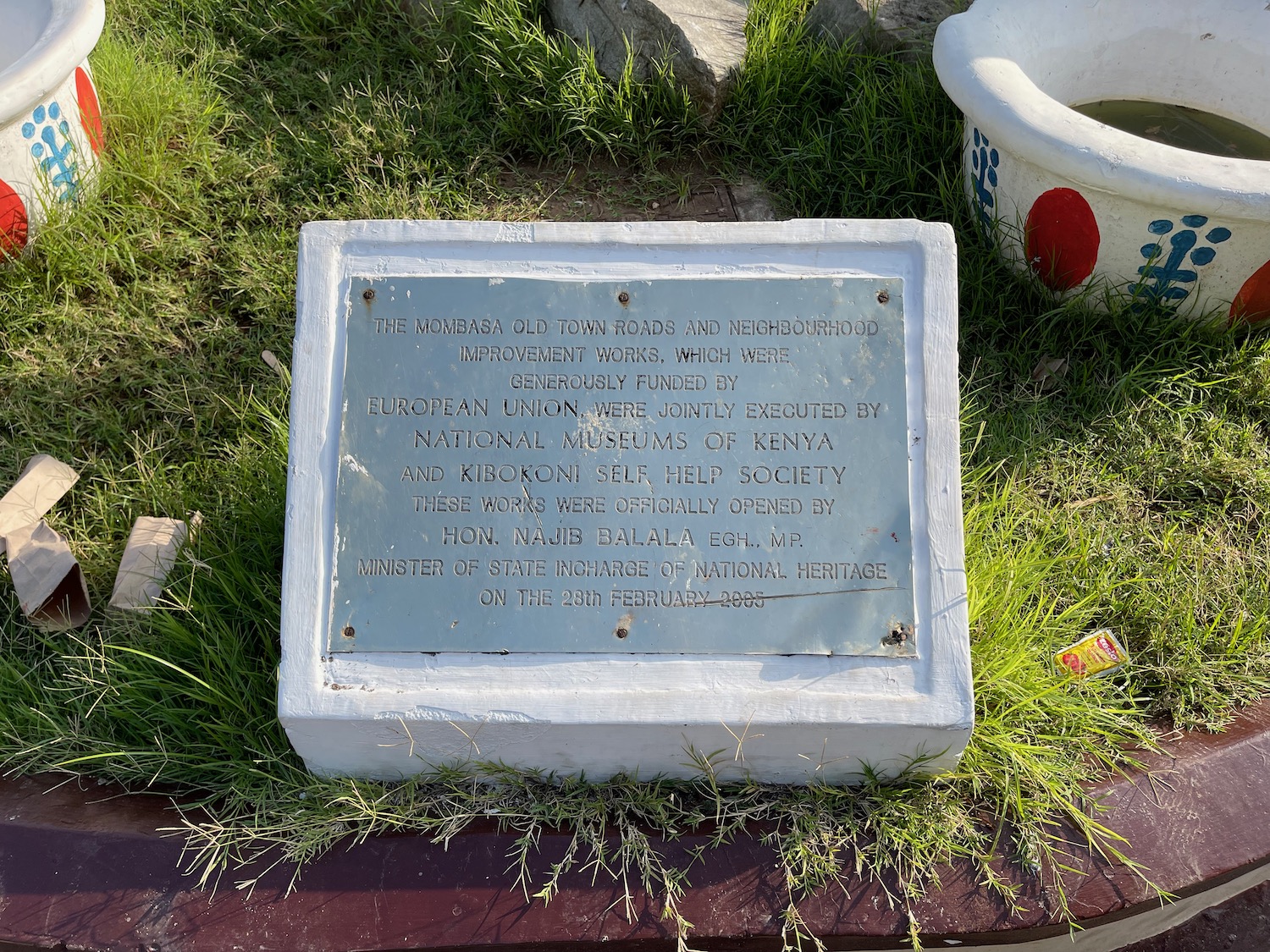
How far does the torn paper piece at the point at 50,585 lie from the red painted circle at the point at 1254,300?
105 inches

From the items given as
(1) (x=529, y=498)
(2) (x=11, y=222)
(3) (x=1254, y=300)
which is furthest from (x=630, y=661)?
(2) (x=11, y=222)

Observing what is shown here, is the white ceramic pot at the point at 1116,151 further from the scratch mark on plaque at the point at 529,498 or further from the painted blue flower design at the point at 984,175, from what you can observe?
the scratch mark on plaque at the point at 529,498

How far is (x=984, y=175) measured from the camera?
2.46 m

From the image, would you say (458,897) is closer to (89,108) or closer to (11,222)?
(11,222)

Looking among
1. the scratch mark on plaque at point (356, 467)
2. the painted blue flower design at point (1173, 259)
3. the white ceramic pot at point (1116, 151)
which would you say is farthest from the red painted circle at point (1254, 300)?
the scratch mark on plaque at point (356, 467)

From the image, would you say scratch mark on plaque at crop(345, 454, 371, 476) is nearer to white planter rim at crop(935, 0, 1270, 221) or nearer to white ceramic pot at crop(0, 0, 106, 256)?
white ceramic pot at crop(0, 0, 106, 256)

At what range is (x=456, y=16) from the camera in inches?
117

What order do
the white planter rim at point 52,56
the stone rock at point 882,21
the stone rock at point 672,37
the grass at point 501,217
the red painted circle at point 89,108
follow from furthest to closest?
the stone rock at point 882,21 → the stone rock at point 672,37 → the red painted circle at point 89,108 → the white planter rim at point 52,56 → the grass at point 501,217

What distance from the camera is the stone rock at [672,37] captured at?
8.98 feet

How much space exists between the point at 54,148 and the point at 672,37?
166cm

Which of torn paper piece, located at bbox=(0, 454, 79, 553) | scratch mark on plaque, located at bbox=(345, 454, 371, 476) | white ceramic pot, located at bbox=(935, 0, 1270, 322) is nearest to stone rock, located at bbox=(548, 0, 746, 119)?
white ceramic pot, located at bbox=(935, 0, 1270, 322)

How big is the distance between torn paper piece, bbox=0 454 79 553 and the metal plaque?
3.16 feet

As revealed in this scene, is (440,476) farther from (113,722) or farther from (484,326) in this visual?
(113,722)

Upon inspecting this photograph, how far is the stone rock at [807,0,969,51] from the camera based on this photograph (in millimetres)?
2902
